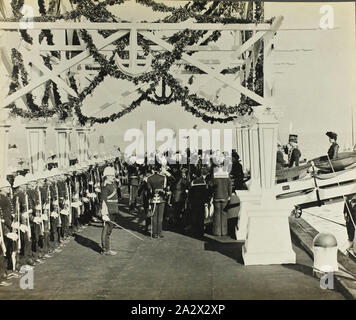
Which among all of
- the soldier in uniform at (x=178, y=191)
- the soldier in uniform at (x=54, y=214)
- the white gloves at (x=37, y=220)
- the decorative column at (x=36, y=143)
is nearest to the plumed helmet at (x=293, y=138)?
the soldier in uniform at (x=178, y=191)

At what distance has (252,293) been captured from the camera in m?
6.22

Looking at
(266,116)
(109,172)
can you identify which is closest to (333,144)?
(266,116)

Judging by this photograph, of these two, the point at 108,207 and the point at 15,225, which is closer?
the point at 15,225

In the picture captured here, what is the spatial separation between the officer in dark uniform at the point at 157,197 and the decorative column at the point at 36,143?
7.42 feet

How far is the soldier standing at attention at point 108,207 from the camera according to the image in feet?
25.6

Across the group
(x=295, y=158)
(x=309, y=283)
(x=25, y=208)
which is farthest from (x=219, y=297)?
(x=295, y=158)

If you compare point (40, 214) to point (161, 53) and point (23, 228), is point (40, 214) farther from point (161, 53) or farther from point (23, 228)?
point (161, 53)

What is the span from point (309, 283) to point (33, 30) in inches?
243

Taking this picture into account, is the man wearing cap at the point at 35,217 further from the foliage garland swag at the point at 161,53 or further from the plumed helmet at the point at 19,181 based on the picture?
the foliage garland swag at the point at 161,53

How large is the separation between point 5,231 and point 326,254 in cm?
468

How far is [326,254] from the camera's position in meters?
6.53

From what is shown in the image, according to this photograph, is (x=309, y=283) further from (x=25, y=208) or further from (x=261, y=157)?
(x=25, y=208)

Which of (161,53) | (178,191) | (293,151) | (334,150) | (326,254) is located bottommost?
(326,254)

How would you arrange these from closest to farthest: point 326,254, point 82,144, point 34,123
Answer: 1. point 326,254
2. point 34,123
3. point 82,144
